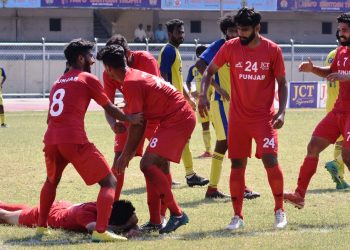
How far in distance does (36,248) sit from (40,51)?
A: 29.3 metres

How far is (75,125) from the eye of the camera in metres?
7.98

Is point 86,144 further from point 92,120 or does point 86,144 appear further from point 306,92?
point 306,92

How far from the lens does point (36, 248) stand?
7.62 m

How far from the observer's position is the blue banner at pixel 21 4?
1692 inches

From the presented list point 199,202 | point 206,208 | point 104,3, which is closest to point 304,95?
point 104,3

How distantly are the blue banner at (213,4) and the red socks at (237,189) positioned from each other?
3775 centimetres

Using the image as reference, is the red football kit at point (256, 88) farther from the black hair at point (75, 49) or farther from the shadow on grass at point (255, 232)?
the black hair at point (75, 49)

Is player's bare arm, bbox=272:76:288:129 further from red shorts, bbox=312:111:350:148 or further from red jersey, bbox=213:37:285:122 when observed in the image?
red shorts, bbox=312:111:350:148

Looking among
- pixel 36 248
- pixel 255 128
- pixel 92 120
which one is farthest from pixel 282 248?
pixel 92 120

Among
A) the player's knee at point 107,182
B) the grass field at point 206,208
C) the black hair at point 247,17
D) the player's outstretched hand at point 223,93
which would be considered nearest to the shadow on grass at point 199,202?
the grass field at point 206,208

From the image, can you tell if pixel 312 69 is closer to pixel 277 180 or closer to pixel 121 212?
pixel 277 180

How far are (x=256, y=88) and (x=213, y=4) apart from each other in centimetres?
3906

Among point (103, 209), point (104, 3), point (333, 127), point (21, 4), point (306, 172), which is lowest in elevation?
point (103, 209)

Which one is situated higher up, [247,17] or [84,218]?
[247,17]
